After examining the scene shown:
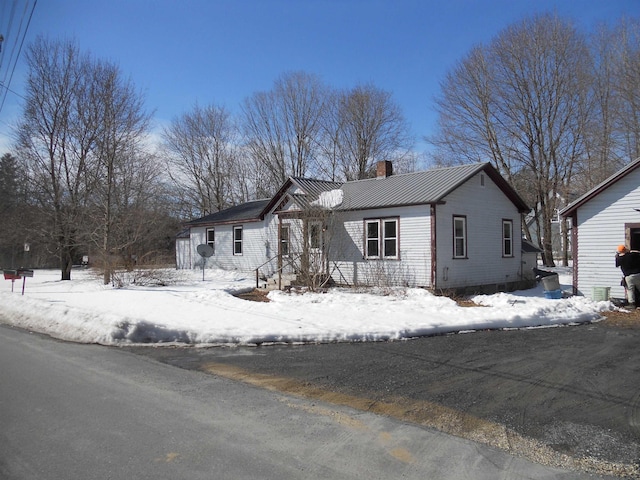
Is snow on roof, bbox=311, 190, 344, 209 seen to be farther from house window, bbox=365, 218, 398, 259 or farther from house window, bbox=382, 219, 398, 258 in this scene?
house window, bbox=382, 219, 398, 258

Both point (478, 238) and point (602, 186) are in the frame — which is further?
point (478, 238)

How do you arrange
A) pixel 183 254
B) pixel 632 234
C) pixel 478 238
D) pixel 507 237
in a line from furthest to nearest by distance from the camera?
1. pixel 183 254
2. pixel 507 237
3. pixel 478 238
4. pixel 632 234

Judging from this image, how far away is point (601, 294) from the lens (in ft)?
49.2

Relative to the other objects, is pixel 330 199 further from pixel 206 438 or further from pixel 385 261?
pixel 206 438

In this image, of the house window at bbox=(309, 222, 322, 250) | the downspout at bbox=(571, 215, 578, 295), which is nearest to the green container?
the downspout at bbox=(571, 215, 578, 295)

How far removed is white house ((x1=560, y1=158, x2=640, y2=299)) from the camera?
50.4ft

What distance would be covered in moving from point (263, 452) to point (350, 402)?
1.78 m

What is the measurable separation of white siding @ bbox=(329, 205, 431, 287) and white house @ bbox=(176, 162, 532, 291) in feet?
0.12

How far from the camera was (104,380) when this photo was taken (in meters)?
6.78

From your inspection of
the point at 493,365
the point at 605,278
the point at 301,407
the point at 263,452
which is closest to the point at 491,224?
the point at 605,278

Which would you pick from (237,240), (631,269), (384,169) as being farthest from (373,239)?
(237,240)

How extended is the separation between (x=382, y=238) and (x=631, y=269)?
813 centimetres

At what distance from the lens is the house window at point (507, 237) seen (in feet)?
69.1

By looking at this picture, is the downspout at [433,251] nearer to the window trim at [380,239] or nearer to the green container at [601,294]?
the window trim at [380,239]
